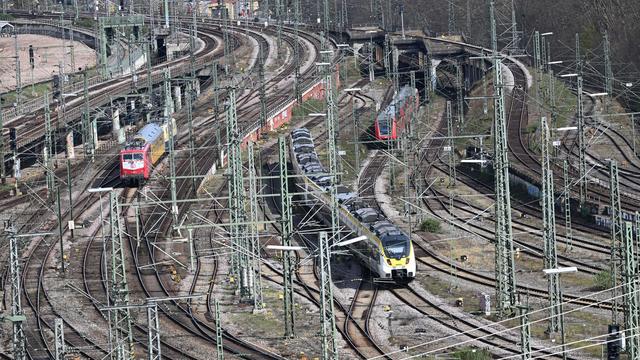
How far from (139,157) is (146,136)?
11.6ft

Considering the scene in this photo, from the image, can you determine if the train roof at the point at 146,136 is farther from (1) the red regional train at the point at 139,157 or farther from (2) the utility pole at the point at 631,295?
(2) the utility pole at the point at 631,295

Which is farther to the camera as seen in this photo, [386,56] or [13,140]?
[386,56]

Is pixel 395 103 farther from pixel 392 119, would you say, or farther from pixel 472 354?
pixel 472 354

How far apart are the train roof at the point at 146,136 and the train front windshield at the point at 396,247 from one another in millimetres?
22341

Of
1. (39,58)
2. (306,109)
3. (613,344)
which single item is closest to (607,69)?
(306,109)

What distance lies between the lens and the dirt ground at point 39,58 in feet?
405

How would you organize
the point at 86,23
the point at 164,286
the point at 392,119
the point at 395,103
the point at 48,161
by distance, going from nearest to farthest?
the point at 164,286 → the point at 48,161 → the point at 392,119 → the point at 395,103 → the point at 86,23

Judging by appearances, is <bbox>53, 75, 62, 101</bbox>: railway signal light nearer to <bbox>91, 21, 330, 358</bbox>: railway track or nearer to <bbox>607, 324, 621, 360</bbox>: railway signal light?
<bbox>91, 21, 330, 358</bbox>: railway track

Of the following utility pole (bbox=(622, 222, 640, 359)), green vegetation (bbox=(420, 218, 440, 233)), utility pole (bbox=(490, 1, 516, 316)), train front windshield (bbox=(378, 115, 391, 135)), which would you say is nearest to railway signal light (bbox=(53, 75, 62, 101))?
train front windshield (bbox=(378, 115, 391, 135))

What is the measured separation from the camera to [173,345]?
46.8 m

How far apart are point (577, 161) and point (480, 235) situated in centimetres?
1637

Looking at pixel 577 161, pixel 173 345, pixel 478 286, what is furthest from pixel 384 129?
pixel 173 345

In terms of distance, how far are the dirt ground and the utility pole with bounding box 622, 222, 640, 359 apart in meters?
84.0

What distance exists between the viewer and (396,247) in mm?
52156
